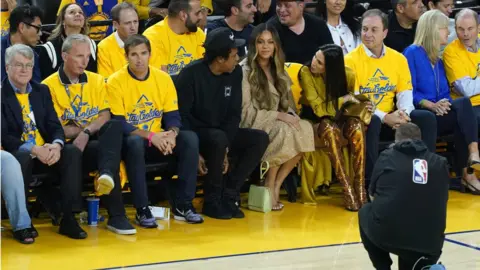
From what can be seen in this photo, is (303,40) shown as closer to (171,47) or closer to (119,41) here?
(171,47)

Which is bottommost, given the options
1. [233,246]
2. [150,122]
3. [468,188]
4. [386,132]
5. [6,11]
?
[233,246]

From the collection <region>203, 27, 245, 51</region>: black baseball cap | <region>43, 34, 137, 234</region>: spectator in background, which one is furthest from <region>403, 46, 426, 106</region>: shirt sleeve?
<region>43, 34, 137, 234</region>: spectator in background

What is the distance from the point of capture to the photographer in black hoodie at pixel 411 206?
213 inches

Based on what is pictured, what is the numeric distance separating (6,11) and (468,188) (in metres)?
4.13

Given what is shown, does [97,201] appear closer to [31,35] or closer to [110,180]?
[110,180]

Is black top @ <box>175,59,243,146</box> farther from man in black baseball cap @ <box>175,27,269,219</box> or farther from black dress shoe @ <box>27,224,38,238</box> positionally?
black dress shoe @ <box>27,224,38,238</box>

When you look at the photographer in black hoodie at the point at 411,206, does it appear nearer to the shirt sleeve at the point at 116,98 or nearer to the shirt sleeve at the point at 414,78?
the shirt sleeve at the point at 116,98

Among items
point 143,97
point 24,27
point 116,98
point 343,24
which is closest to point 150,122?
point 143,97

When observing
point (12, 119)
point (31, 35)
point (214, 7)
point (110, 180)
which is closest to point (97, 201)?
point (110, 180)

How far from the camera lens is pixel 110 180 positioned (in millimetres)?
6844

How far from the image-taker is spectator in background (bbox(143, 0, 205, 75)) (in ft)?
26.5

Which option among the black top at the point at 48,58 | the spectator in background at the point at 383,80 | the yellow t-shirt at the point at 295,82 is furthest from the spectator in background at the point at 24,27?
the spectator in background at the point at 383,80

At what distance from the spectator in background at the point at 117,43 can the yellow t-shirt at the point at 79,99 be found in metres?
0.55

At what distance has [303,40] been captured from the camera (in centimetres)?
863
